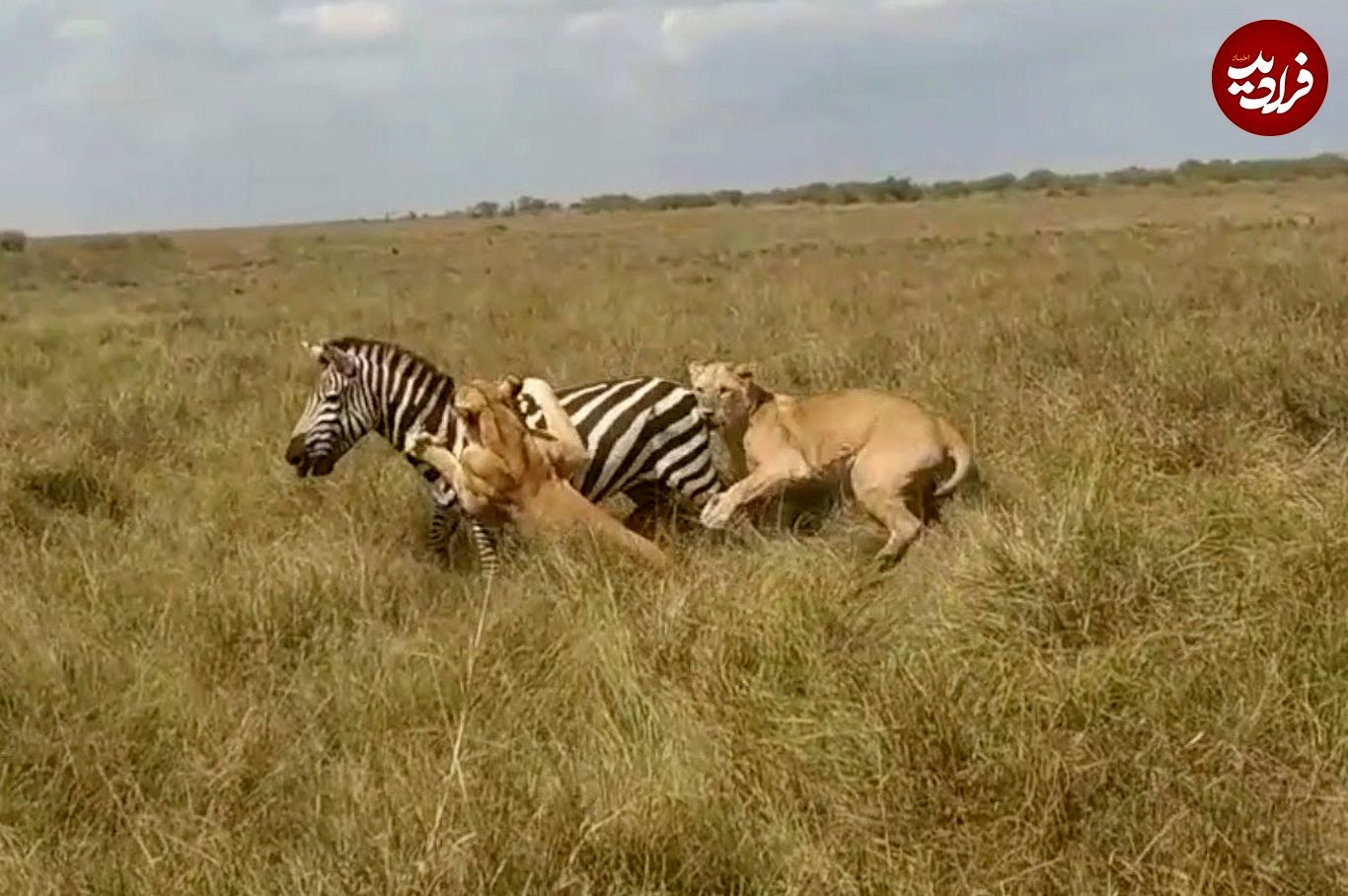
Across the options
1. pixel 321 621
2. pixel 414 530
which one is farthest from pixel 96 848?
pixel 414 530

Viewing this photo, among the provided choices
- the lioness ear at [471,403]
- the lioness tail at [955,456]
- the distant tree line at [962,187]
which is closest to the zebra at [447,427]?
the lioness ear at [471,403]

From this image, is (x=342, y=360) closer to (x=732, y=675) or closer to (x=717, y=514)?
(x=717, y=514)

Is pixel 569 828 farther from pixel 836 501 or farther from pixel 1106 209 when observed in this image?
pixel 1106 209

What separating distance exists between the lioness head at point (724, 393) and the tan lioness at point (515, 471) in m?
0.70

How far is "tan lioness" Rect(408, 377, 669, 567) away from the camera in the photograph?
237 inches

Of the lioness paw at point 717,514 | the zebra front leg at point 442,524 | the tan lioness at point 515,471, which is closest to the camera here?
the tan lioness at point 515,471

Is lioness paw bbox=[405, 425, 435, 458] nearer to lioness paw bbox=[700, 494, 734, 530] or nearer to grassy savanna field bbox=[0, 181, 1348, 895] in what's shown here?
grassy savanna field bbox=[0, 181, 1348, 895]

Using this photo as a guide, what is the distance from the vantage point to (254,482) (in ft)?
26.2

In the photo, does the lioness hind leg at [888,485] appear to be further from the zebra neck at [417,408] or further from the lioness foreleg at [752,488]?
the zebra neck at [417,408]

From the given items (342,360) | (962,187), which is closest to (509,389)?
(342,360)

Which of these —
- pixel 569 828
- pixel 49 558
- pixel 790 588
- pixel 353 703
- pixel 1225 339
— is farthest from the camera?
pixel 1225 339

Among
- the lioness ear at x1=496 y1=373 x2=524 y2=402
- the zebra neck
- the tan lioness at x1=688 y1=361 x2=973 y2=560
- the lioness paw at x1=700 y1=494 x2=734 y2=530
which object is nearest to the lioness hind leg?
the tan lioness at x1=688 y1=361 x2=973 y2=560

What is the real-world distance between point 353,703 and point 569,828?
1269 millimetres

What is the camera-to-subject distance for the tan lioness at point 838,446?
6512mm
